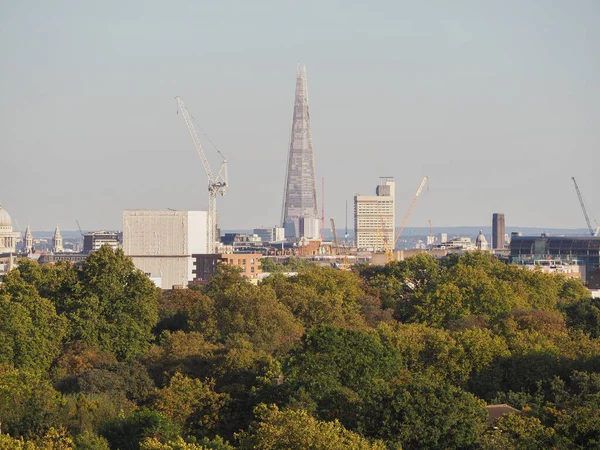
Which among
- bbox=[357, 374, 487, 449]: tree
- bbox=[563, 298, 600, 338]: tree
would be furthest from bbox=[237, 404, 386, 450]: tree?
bbox=[563, 298, 600, 338]: tree

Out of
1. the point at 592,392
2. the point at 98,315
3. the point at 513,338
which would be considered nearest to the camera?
the point at 592,392

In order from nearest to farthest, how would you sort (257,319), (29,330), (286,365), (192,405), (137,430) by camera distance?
1. (137,430)
2. (192,405)
3. (286,365)
4. (29,330)
5. (257,319)

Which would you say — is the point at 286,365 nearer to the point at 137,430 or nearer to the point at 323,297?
the point at 137,430

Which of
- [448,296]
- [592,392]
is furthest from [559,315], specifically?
[592,392]

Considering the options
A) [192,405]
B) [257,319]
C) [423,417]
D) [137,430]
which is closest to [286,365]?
[192,405]

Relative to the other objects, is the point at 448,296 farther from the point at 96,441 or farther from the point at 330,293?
the point at 96,441

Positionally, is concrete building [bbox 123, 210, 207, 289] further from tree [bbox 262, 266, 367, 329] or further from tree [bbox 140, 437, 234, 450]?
tree [bbox 140, 437, 234, 450]
